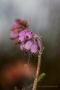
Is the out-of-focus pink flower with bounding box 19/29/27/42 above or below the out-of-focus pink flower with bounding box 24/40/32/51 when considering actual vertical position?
above

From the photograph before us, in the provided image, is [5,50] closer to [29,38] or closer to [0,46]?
[0,46]

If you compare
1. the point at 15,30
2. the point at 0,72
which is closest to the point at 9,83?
the point at 0,72

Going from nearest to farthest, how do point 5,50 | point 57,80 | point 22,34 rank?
point 22,34 < point 57,80 < point 5,50

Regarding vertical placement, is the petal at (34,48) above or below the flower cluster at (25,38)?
below

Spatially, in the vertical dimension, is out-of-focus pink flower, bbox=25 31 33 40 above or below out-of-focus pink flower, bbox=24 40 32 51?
above

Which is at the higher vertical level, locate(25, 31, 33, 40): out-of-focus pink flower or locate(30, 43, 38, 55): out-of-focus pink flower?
locate(25, 31, 33, 40): out-of-focus pink flower

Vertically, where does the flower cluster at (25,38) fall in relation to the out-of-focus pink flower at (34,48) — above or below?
above

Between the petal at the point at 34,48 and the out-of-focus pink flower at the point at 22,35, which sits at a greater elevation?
the out-of-focus pink flower at the point at 22,35

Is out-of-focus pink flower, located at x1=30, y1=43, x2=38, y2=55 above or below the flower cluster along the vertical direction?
below
